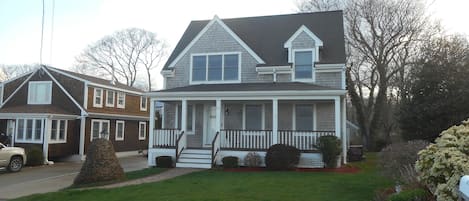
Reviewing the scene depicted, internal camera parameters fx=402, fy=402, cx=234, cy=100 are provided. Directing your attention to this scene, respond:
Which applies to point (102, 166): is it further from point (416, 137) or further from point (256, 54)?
point (416, 137)

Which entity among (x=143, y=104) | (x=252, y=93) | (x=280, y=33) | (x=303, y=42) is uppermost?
(x=280, y=33)

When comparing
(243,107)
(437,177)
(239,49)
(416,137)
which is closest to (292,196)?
(437,177)

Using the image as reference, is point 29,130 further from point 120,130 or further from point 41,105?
point 120,130

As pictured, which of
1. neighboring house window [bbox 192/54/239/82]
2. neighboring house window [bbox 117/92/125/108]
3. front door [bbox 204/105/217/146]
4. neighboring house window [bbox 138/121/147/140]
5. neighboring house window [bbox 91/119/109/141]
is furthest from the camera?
neighboring house window [bbox 138/121/147/140]

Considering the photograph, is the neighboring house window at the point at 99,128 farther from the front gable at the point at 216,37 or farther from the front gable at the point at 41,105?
the front gable at the point at 216,37

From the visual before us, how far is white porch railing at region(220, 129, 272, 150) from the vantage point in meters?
18.0

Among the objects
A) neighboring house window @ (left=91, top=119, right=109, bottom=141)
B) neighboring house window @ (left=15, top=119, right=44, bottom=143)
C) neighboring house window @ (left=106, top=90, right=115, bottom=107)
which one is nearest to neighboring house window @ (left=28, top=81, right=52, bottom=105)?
neighboring house window @ (left=15, top=119, right=44, bottom=143)

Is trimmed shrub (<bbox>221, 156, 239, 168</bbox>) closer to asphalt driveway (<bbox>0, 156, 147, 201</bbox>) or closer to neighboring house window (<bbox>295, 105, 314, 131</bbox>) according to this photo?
neighboring house window (<bbox>295, 105, 314, 131</bbox>)

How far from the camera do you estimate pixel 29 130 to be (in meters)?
23.1

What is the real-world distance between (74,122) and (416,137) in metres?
19.7

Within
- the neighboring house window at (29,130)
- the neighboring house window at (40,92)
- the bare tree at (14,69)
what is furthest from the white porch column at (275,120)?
the bare tree at (14,69)

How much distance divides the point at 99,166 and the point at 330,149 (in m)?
9.01

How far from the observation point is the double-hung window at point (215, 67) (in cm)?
2069

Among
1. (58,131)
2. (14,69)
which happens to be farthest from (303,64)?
(14,69)
